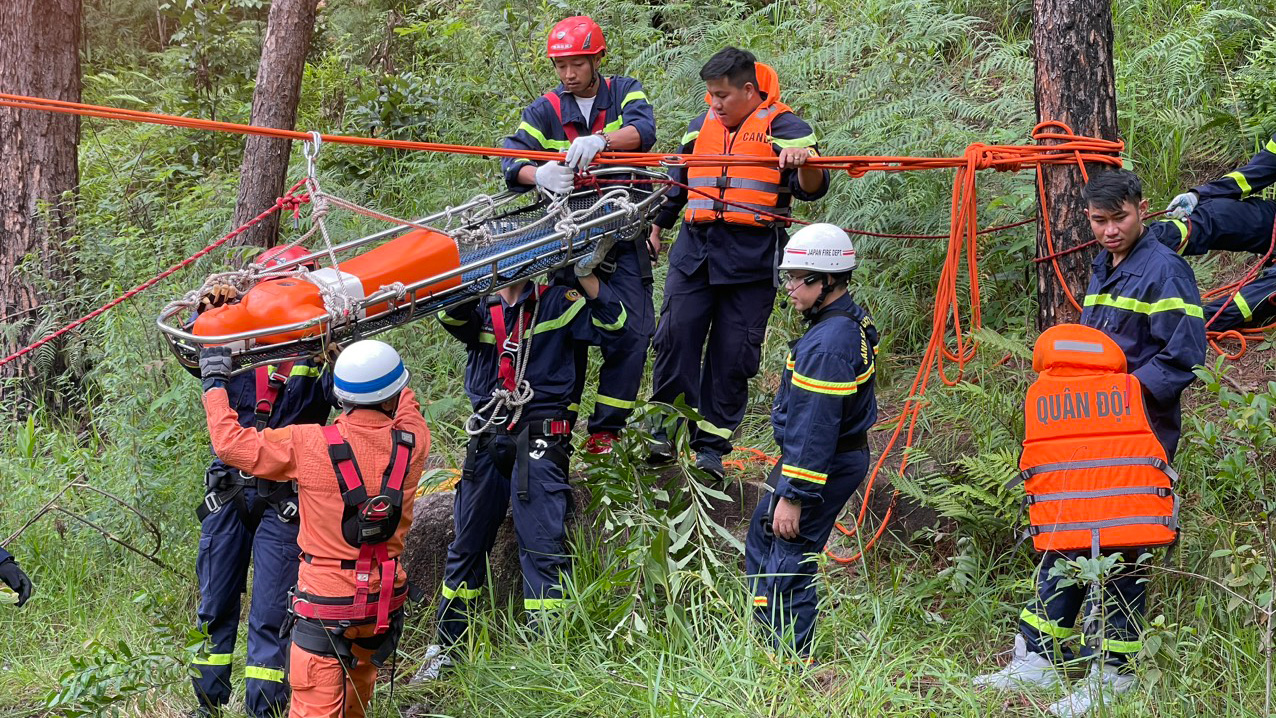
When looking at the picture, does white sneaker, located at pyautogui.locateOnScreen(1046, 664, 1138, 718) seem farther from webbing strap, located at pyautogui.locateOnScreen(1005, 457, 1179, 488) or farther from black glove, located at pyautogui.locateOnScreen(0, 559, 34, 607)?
black glove, located at pyautogui.locateOnScreen(0, 559, 34, 607)

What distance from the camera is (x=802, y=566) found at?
424 centimetres

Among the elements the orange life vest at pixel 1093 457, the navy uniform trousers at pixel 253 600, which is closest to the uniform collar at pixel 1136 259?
the orange life vest at pixel 1093 457

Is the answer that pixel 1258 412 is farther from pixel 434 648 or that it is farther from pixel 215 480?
pixel 215 480

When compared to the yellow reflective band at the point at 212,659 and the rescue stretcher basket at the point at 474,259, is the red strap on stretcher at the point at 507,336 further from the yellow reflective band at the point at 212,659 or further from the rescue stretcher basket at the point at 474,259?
the yellow reflective band at the point at 212,659

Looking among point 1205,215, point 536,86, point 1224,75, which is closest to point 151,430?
point 536,86

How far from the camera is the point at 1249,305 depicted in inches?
211

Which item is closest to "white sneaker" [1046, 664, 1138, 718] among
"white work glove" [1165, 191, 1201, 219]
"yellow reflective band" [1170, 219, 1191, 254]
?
"yellow reflective band" [1170, 219, 1191, 254]

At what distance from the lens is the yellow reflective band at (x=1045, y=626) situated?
394 cm

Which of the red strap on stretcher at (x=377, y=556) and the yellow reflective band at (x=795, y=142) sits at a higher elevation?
the yellow reflective band at (x=795, y=142)

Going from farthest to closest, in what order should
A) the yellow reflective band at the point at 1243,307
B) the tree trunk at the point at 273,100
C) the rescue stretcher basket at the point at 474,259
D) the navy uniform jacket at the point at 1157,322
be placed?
1. the tree trunk at the point at 273,100
2. the yellow reflective band at the point at 1243,307
3. the navy uniform jacket at the point at 1157,322
4. the rescue stretcher basket at the point at 474,259

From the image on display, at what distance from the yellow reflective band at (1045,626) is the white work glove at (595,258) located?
2224 mm

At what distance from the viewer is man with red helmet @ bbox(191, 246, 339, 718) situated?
4.30m

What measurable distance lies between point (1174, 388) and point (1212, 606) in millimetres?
929

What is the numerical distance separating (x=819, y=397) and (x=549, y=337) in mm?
1290
